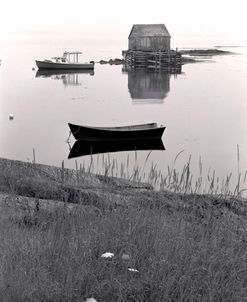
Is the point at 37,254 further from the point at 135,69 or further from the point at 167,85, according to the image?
the point at 135,69

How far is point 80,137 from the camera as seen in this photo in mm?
34125

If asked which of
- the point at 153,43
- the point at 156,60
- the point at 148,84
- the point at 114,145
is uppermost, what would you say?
the point at 153,43

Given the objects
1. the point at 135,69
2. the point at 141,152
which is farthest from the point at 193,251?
the point at 135,69

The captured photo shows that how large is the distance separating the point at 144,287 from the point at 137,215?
142cm

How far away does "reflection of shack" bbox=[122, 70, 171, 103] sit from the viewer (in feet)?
203

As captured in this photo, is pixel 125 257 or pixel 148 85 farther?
pixel 148 85

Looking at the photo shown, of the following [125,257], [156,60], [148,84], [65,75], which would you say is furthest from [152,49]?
[125,257]

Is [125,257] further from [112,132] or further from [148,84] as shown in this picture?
[148,84]

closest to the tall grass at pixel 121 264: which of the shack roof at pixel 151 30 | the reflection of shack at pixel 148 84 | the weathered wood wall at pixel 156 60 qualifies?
the reflection of shack at pixel 148 84

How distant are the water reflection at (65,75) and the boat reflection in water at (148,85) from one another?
290 inches

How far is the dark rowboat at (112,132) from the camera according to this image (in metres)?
33.0

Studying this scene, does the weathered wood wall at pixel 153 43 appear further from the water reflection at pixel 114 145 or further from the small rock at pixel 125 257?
the small rock at pixel 125 257

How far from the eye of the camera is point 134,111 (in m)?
48.5

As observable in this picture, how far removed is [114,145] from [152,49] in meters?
Result: 54.3
